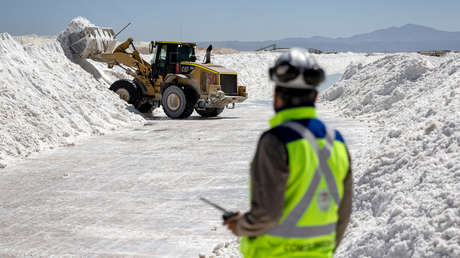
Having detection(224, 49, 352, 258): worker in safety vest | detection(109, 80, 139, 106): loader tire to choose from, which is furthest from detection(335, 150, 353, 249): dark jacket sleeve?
detection(109, 80, 139, 106): loader tire

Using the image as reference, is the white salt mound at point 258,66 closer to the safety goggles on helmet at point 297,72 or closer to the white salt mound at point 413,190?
the white salt mound at point 413,190

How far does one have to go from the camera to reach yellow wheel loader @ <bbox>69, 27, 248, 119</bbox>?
20.3 metres

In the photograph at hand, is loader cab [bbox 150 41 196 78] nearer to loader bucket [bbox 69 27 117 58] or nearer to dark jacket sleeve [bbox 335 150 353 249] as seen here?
loader bucket [bbox 69 27 117 58]

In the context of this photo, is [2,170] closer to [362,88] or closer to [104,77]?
[104,77]

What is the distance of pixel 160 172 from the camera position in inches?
430

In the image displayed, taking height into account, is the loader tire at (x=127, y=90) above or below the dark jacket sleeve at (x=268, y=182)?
below

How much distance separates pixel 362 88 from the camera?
23.4 meters

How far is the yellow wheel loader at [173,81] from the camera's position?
799 inches

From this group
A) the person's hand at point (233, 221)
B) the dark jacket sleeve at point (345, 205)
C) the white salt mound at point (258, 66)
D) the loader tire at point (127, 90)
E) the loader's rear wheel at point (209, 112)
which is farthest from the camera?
the white salt mound at point (258, 66)

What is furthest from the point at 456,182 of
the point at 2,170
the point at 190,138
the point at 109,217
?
the point at 190,138

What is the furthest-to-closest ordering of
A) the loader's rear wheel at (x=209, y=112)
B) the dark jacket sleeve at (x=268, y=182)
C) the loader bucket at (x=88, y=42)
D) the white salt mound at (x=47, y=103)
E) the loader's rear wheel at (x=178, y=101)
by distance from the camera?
the loader bucket at (x=88, y=42) → the loader's rear wheel at (x=209, y=112) → the loader's rear wheel at (x=178, y=101) → the white salt mound at (x=47, y=103) → the dark jacket sleeve at (x=268, y=182)

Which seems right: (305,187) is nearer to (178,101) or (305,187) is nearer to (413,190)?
(413,190)

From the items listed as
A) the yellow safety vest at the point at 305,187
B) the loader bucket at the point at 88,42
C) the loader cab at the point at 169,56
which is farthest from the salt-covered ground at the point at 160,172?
the yellow safety vest at the point at 305,187

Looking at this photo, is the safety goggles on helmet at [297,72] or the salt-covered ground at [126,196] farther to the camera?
the salt-covered ground at [126,196]
